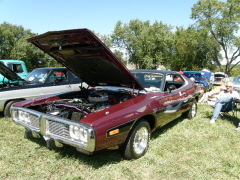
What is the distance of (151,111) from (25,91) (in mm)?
3883

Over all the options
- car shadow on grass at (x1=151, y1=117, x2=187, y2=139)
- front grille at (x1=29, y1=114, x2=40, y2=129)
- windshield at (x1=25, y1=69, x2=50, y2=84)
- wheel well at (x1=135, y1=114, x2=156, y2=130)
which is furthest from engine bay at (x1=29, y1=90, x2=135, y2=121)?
windshield at (x1=25, y1=69, x2=50, y2=84)

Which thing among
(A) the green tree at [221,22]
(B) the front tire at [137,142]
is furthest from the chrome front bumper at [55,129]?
(A) the green tree at [221,22]

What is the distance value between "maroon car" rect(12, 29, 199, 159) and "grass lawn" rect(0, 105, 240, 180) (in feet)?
1.00

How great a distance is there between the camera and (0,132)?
13.6ft

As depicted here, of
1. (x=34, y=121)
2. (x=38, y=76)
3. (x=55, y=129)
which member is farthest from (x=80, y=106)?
(x=38, y=76)

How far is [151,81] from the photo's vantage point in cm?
409

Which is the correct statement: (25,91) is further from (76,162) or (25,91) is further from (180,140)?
(180,140)

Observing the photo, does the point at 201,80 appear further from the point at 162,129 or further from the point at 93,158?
the point at 93,158

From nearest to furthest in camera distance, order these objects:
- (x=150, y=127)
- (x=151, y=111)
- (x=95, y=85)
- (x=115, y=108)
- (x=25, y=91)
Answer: (x=115, y=108), (x=151, y=111), (x=150, y=127), (x=95, y=85), (x=25, y=91)

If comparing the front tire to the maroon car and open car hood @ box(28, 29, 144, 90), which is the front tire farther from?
open car hood @ box(28, 29, 144, 90)

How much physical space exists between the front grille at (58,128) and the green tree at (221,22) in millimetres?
30025

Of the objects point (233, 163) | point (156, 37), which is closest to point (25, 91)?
point (233, 163)

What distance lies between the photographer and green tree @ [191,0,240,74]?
89.6 feet

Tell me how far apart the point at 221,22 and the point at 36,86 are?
29.6 metres
